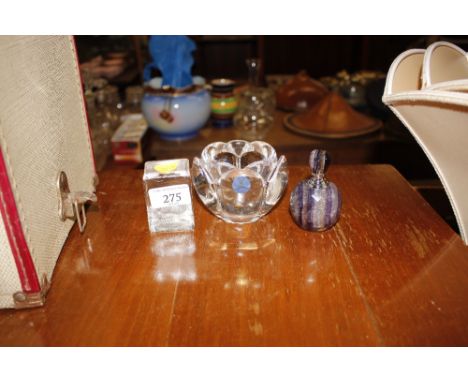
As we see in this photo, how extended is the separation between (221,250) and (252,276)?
0.07m

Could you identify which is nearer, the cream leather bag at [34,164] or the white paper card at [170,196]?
the cream leather bag at [34,164]

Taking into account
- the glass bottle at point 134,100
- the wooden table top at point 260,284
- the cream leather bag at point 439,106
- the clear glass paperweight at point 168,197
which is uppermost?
the cream leather bag at point 439,106

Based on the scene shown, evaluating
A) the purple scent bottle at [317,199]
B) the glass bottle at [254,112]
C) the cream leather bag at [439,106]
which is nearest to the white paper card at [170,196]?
the purple scent bottle at [317,199]

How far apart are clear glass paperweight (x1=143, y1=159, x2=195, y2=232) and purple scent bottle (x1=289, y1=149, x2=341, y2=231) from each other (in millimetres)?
153

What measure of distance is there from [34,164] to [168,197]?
0.58 feet

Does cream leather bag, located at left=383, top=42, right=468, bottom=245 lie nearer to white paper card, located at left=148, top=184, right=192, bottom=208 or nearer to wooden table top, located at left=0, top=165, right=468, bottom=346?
wooden table top, located at left=0, top=165, right=468, bottom=346

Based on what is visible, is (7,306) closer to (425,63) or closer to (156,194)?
(156,194)

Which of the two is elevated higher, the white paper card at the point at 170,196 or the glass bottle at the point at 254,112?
the white paper card at the point at 170,196

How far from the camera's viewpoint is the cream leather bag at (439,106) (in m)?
0.50

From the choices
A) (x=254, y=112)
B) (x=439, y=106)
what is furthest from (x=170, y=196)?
(x=254, y=112)

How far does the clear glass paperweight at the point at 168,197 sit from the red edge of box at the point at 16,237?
0.18m

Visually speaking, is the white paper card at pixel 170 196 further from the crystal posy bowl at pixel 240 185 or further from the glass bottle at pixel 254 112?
the glass bottle at pixel 254 112

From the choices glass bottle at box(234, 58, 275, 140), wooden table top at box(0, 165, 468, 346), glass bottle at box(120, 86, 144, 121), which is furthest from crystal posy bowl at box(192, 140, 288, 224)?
glass bottle at box(120, 86, 144, 121)

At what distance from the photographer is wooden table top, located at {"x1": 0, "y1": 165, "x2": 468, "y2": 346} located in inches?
17.4
